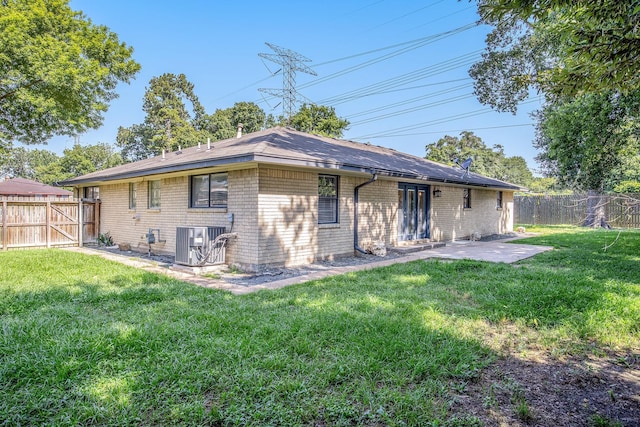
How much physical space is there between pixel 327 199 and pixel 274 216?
6.20 feet

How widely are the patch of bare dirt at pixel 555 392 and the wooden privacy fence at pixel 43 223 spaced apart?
14356 millimetres

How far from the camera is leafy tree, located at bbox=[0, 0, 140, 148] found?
11.1 meters

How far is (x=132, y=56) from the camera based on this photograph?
14047 millimetres

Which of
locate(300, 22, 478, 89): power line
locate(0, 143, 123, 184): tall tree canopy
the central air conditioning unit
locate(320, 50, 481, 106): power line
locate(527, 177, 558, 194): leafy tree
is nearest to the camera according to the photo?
the central air conditioning unit

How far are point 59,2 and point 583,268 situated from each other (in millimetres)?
17189

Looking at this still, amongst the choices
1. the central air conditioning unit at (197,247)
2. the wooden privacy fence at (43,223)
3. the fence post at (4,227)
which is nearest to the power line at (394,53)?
the central air conditioning unit at (197,247)

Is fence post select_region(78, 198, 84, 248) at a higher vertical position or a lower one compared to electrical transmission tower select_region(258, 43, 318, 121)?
lower

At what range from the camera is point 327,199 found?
972cm

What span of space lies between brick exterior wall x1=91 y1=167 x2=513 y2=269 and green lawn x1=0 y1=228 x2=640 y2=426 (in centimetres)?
197

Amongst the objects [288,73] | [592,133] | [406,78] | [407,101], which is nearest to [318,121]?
[288,73]

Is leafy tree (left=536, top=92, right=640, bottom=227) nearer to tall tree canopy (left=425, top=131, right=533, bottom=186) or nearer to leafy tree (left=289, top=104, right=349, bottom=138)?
leafy tree (left=289, top=104, right=349, bottom=138)

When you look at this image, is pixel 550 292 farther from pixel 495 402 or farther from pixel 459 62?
pixel 459 62

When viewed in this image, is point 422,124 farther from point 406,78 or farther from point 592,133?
point 592,133

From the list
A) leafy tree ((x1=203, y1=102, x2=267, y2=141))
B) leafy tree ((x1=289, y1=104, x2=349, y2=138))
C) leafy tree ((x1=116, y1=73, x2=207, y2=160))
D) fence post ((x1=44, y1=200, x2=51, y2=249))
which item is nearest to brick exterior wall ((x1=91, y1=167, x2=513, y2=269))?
fence post ((x1=44, y1=200, x2=51, y2=249))
